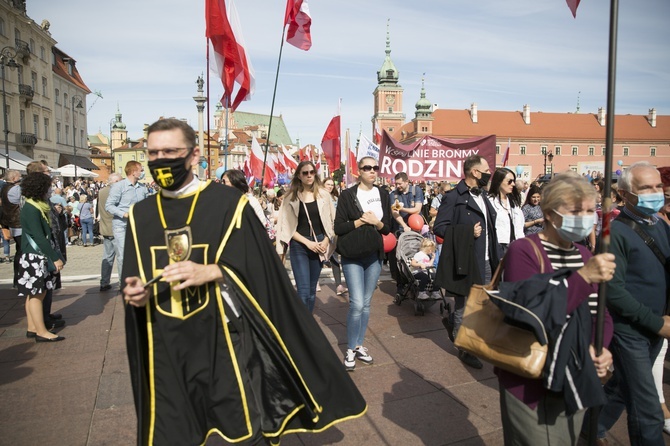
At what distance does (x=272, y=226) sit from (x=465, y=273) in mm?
6597

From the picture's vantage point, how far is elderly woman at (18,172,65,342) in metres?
5.72

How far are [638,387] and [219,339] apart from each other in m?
2.46

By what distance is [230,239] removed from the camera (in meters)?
2.57

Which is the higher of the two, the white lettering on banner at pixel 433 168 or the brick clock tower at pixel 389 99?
the brick clock tower at pixel 389 99

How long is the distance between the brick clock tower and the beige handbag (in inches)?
4731

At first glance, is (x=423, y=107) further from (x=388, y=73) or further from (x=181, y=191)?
(x=181, y=191)

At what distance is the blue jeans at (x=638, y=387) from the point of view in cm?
290

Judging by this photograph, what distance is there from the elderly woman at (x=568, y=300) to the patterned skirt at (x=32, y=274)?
5.41 m

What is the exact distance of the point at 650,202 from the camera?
291 cm

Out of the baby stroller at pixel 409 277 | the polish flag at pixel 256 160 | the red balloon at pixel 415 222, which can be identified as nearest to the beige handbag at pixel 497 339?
the baby stroller at pixel 409 277

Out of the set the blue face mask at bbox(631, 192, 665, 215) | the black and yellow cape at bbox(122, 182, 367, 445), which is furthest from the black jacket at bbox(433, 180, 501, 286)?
the black and yellow cape at bbox(122, 182, 367, 445)

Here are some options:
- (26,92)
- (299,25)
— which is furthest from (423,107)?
(299,25)

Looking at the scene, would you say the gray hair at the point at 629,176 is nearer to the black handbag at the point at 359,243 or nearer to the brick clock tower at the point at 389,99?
the black handbag at the point at 359,243

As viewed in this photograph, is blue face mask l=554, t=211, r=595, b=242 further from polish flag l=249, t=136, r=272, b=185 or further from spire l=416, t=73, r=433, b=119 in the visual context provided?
spire l=416, t=73, r=433, b=119
